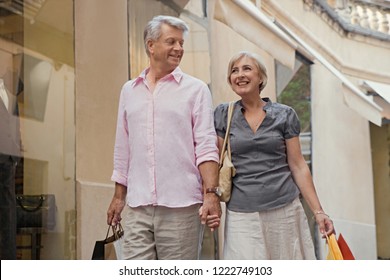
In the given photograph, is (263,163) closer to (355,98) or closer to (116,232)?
(116,232)

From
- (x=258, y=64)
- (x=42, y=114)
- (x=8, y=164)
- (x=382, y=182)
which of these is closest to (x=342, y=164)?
(x=382, y=182)

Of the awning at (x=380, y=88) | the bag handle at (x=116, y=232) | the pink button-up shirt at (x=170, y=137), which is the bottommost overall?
the bag handle at (x=116, y=232)

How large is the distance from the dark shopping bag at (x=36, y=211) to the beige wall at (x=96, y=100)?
0.12 m

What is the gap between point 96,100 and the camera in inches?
128

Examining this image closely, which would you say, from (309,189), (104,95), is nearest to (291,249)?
(309,189)

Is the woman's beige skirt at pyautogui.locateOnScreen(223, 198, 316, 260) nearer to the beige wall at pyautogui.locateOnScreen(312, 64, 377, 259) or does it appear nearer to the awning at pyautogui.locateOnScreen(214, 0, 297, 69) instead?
the beige wall at pyautogui.locateOnScreen(312, 64, 377, 259)

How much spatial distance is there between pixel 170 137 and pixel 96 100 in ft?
2.14

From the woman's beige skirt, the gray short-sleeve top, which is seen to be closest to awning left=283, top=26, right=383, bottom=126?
the gray short-sleeve top

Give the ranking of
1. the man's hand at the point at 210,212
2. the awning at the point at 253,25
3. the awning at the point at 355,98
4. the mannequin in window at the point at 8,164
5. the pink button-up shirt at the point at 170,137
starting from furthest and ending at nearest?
1. the awning at the point at 355,98
2. the awning at the point at 253,25
3. the mannequin in window at the point at 8,164
4. the pink button-up shirt at the point at 170,137
5. the man's hand at the point at 210,212

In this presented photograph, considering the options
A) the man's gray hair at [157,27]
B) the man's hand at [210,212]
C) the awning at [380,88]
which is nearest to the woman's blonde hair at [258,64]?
the man's gray hair at [157,27]

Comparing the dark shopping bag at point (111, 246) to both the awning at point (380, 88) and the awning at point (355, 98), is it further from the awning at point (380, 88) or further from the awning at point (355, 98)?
the awning at point (380, 88)

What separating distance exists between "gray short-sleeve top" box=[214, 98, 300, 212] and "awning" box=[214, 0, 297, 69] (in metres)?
0.67

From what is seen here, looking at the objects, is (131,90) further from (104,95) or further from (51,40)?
(51,40)

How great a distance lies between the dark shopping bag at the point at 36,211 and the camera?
3127 mm
